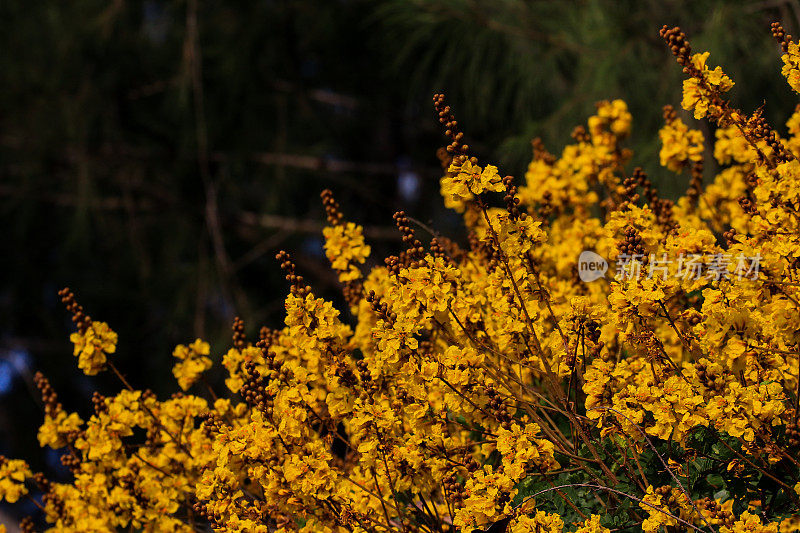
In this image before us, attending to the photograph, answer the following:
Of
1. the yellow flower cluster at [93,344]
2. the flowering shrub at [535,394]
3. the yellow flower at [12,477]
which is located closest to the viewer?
the flowering shrub at [535,394]

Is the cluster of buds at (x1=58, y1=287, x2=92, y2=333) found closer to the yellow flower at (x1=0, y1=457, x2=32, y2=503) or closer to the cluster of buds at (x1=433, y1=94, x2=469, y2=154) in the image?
the yellow flower at (x1=0, y1=457, x2=32, y2=503)

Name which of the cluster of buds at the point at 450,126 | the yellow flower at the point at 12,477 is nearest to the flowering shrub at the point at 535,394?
the cluster of buds at the point at 450,126

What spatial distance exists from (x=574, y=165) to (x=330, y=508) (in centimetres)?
127

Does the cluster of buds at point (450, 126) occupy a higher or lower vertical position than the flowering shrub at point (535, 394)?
higher

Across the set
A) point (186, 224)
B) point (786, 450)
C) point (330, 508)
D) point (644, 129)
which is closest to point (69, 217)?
point (186, 224)

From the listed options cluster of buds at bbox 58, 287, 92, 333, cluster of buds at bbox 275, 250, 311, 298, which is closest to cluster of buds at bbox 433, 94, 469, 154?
cluster of buds at bbox 275, 250, 311, 298

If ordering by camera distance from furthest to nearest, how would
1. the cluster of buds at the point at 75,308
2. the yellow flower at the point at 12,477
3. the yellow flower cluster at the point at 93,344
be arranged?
the yellow flower at the point at 12,477 < the yellow flower cluster at the point at 93,344 < the cluster of buds at the point at 75,308

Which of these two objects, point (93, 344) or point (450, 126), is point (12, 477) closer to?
point (93, 344)

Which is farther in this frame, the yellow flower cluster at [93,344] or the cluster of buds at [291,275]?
the yellow flower cluster at [93,344]

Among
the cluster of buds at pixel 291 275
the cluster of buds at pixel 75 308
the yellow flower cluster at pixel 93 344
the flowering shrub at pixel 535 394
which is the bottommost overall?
the flowering shrub at pixel 535 394

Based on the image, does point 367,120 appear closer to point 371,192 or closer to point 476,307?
point 371,192

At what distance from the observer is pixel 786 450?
1751 millimetres

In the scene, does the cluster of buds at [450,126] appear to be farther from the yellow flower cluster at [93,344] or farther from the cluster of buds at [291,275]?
the yellow flower cluster at [93,344]

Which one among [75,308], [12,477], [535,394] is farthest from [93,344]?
[535,394]
